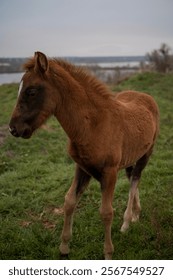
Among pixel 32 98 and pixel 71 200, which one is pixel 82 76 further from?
pixel 71 200

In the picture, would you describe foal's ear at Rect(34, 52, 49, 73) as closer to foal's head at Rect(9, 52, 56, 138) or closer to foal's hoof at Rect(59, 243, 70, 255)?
foal's head at Rect(9, 52, 56, 138)

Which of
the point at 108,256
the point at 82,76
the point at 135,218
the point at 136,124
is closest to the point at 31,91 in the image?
the point at 82,76

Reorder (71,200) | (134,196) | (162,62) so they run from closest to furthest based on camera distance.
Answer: (71,200) < (134,196) < (162,62)

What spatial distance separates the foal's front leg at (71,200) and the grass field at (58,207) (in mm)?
132

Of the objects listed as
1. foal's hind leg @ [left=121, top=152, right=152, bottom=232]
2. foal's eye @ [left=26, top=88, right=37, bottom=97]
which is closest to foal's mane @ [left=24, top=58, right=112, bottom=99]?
foal's eye @ [left=26, top=88, right=37, bottom=97]

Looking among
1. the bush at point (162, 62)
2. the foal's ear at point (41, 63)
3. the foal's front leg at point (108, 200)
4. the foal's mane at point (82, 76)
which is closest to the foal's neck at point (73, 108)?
the foal's mane at point (82, 76)

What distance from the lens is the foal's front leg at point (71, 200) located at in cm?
379

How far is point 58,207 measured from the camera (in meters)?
4.95

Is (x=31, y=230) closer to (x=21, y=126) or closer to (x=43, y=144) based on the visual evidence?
(x=21, y=126)

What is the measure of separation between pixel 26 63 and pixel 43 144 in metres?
4.52

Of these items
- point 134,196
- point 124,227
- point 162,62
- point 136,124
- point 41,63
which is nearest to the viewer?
point 41,63

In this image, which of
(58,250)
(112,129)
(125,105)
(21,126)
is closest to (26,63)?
(21,126)

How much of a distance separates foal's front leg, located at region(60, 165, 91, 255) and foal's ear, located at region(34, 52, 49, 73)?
3.69ft

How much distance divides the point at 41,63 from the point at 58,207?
2420mm
